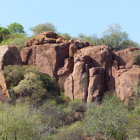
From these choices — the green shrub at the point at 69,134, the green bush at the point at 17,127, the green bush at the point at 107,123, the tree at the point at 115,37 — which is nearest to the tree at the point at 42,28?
the tree at the point at 115,37

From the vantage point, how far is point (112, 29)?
42.7 metres

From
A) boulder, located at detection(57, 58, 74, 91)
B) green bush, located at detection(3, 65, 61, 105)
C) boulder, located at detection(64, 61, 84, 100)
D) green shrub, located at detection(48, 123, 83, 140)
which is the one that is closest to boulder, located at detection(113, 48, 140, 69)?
boulder, located at detection(64, 61, 84, 100)

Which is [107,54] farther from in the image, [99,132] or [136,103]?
[99,132]

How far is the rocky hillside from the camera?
32312 millimetres

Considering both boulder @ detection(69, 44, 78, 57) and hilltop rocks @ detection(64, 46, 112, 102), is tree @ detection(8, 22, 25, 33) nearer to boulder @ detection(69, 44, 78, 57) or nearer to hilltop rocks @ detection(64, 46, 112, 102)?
boulder @ detection(69, 44, 78, 57)

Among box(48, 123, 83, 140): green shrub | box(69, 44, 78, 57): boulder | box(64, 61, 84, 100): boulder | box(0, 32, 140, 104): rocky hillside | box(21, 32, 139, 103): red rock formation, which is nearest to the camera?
box(48, 123, 83, 140): green shrub

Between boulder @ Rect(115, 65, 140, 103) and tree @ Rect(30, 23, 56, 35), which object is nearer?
boulder @ Rect(115, 65, 140, 103)

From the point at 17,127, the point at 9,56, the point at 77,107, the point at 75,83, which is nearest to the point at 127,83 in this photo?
the point at 75,83

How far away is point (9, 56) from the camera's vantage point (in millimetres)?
34750

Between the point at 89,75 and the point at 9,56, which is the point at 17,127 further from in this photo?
the point at 9,56

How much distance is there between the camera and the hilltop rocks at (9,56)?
34344 millimetres

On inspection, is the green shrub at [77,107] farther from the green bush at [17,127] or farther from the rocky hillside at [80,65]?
the green bush at [17,127]

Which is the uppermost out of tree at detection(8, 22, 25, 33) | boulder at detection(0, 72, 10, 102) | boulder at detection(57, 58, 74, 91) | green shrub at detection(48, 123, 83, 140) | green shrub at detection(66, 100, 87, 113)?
tree at detection(8, 22, 25, 33)

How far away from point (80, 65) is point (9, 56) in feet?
19.1
